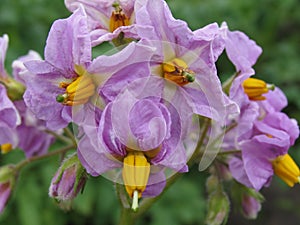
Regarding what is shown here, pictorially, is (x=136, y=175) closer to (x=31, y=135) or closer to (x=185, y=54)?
(x=185, y=54)

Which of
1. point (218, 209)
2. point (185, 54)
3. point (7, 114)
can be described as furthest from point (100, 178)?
point (185, 54)

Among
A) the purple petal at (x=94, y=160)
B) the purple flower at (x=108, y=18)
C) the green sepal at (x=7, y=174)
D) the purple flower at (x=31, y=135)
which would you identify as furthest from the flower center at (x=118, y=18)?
the green sepal at (x=7, y=174)

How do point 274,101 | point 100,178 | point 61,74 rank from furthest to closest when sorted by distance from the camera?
point 100,178 → point 274,101 → point 61,74

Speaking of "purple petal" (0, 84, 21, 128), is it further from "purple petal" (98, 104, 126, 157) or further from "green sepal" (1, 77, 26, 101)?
"purple petal" (98, 104, 126, 157)

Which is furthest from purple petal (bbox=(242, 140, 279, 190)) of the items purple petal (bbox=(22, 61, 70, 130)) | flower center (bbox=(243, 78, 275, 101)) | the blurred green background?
the blurred green background

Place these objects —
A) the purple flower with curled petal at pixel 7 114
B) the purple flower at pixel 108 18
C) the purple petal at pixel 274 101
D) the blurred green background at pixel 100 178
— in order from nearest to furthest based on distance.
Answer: the purple flower at pixel 108 18 < the purple flower with curled petal at pixel 7 114 < the purple petal at pixel 274 101 < the blurred green background at pixel 100 178

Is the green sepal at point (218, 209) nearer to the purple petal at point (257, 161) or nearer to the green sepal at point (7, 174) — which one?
the purple petal at point (257, 161)
